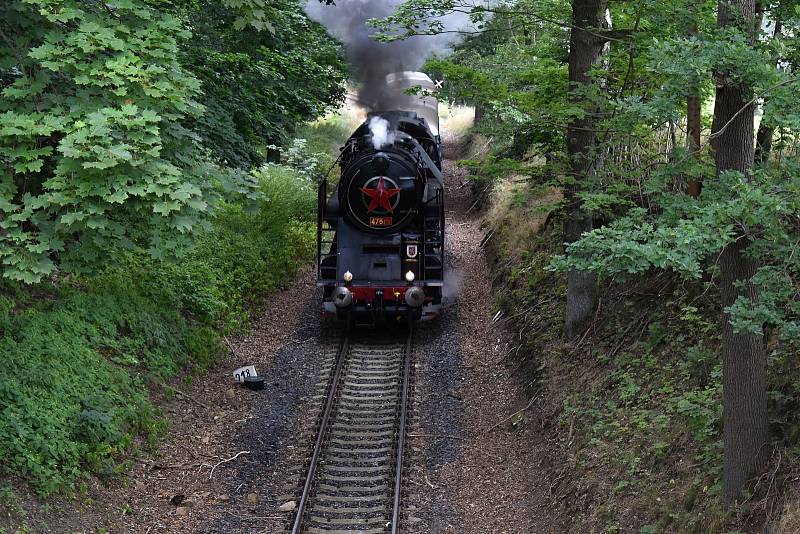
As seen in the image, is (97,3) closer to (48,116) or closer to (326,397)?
(48,116)

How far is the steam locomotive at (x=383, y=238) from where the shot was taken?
581 inches

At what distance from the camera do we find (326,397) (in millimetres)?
12766

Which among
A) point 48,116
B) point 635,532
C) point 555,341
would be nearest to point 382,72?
point 555,341

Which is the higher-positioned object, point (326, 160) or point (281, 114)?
point (281, 114)

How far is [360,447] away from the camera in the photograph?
11.2 meters

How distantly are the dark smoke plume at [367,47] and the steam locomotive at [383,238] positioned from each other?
3892 mm

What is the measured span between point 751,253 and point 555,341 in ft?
22.7

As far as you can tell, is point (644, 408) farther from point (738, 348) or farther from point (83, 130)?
point (83, 130)

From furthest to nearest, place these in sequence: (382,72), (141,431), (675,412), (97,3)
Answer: (382,72) → (141,431) → (675,412) → (97,3)

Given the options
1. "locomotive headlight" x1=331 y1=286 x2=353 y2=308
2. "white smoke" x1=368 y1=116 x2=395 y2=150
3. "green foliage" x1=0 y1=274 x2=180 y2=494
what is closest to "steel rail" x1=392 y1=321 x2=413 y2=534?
"locomotive headlight" x1=331 y1=286 x2=353 y2=308

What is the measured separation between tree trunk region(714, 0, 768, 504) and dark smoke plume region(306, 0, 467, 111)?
1229 centimetres

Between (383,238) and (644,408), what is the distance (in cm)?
688

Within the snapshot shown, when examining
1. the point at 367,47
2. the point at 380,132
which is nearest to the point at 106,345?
the point at 380,132

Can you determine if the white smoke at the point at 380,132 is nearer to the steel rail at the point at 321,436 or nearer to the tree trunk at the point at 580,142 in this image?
the steel rail at the point at 321,436
